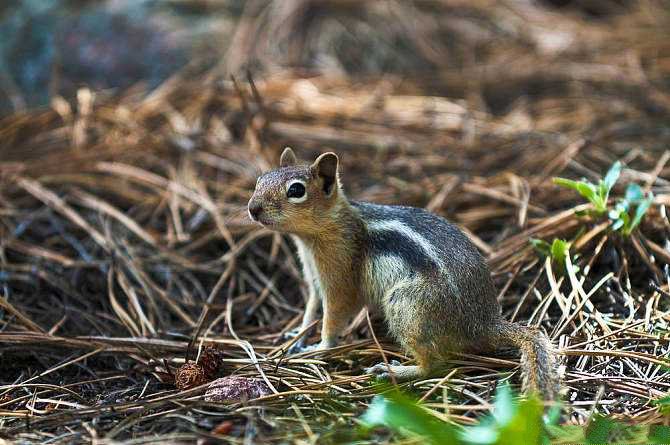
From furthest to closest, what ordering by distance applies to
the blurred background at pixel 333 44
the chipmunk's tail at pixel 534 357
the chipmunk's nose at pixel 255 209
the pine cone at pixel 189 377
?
the blurred background at pixel 333 44
the chipmunk's nose at pixel 255 209
the pine cone at pixel 189 377
the chipmunk's tail at pixel 534 357

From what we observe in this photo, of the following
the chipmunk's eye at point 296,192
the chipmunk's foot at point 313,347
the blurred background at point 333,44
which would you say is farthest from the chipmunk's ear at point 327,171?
the blurred background at point 333,44

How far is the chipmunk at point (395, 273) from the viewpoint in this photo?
2.79 meters

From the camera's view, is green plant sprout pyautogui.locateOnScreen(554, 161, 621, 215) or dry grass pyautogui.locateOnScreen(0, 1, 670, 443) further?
green plant sprout pyautogui.locateOnScreen(554, 161, 621, 215)

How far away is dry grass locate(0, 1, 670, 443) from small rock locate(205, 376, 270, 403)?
0.28 ft

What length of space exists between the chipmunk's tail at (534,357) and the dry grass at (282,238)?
0.33 feet

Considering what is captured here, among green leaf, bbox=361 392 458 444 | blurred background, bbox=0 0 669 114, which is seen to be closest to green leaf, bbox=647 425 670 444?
green leaf, bbox=361 392 458 444

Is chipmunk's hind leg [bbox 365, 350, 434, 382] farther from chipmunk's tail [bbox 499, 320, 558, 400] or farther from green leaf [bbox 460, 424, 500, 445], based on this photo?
green leaf [bbox 460, 424, 500, 445]

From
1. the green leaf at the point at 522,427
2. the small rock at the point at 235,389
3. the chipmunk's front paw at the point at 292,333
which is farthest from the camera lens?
the chipmunk's front paw at the point at 292,333

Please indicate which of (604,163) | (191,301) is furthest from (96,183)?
(604,163)

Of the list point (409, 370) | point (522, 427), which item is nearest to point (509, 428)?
point (522, 427)

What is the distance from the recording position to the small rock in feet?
8.42

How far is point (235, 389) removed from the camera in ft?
8.56

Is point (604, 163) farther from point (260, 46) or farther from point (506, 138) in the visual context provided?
point (260, 46)

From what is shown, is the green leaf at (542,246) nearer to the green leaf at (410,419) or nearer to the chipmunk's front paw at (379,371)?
the chipmunk's front paw at (379,371)
